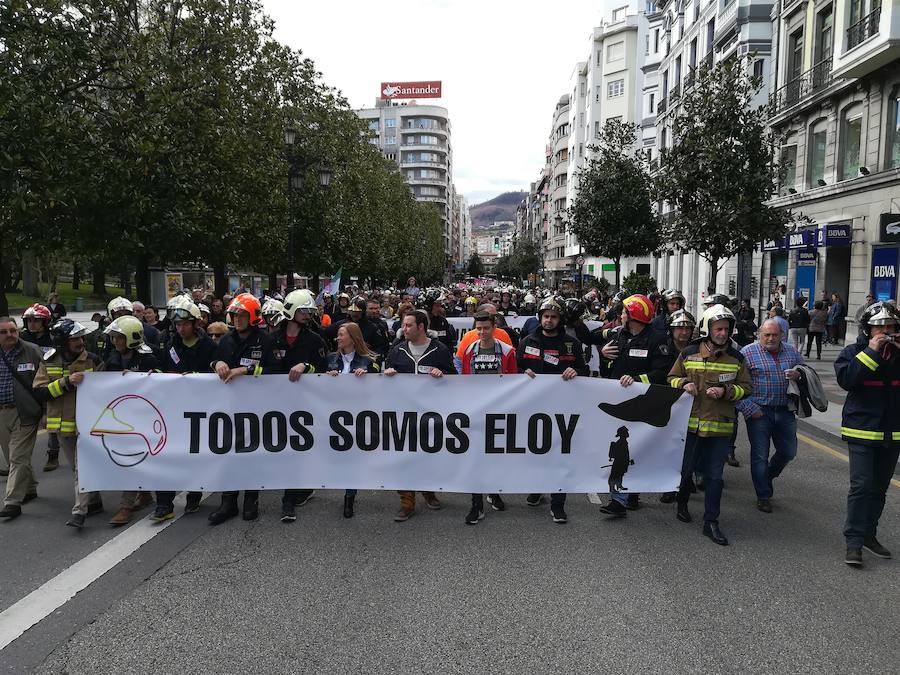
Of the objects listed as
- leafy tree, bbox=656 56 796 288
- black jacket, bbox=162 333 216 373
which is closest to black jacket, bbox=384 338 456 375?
black jacket, bbox=162 333 216 373

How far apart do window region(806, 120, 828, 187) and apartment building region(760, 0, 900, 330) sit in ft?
0.12

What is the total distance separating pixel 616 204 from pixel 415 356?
2718 cm

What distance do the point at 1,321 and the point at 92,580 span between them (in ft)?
9.56

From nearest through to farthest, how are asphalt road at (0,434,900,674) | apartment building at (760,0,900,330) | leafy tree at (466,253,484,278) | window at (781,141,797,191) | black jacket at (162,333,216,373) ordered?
asphalt road at (0,434,900,674)
black jacket at (162,333,216,373)
apartment building at (760,0,900,330)
window at (781,141,797,191)
leafy tree at (466,253,484,278)

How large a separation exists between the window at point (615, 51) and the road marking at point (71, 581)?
224ft

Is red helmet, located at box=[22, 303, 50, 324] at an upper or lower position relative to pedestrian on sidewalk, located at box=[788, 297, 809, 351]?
upper

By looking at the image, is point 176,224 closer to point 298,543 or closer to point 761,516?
point 298,543

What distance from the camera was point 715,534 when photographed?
5.63 meters

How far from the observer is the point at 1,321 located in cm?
645

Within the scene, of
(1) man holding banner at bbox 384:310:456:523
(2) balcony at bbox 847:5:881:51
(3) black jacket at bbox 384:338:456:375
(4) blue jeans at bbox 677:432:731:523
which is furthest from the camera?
(2) balcony at bbox 847:5:881:51

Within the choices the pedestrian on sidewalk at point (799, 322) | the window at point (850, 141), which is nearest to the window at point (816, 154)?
the window at point (850, 141)

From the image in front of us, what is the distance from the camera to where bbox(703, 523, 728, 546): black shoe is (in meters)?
5.56

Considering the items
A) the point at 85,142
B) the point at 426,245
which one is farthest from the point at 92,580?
the point at 426,245

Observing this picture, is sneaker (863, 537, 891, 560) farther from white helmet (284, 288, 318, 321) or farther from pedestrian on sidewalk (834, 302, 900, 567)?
white helmet (284, 288, 318, 321)
